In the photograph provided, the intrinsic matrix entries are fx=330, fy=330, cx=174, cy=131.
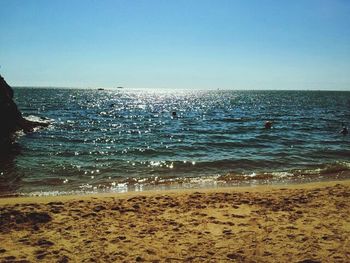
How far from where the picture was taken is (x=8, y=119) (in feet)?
88.5

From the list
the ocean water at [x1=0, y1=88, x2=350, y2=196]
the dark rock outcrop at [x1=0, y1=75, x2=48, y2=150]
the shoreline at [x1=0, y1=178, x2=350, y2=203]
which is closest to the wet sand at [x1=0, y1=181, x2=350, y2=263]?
the shoreline at [x1=0, y1=178, x2=350, y2=203]

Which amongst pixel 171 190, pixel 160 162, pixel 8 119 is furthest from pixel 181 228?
pixel 8 119

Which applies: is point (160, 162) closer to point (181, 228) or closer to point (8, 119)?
point (181, 228)

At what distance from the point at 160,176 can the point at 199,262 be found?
28.5 feet

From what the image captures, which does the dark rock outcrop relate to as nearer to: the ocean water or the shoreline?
the ocean water

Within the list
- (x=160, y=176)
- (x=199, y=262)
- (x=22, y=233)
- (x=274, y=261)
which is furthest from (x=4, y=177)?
(x=274, y=261)

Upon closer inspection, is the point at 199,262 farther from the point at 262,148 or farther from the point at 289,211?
the point at 262,148

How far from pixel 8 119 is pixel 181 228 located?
927 inches

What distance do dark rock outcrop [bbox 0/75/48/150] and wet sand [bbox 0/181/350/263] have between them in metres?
16.6

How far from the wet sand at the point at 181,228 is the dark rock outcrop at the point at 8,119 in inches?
654

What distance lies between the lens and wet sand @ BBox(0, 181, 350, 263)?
6.72 metres

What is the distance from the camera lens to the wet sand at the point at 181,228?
6719 millimetres

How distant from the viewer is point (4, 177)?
14.8 meters

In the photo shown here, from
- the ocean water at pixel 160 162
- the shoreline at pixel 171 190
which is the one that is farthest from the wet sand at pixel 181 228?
the ocean water at pixel 160 162
